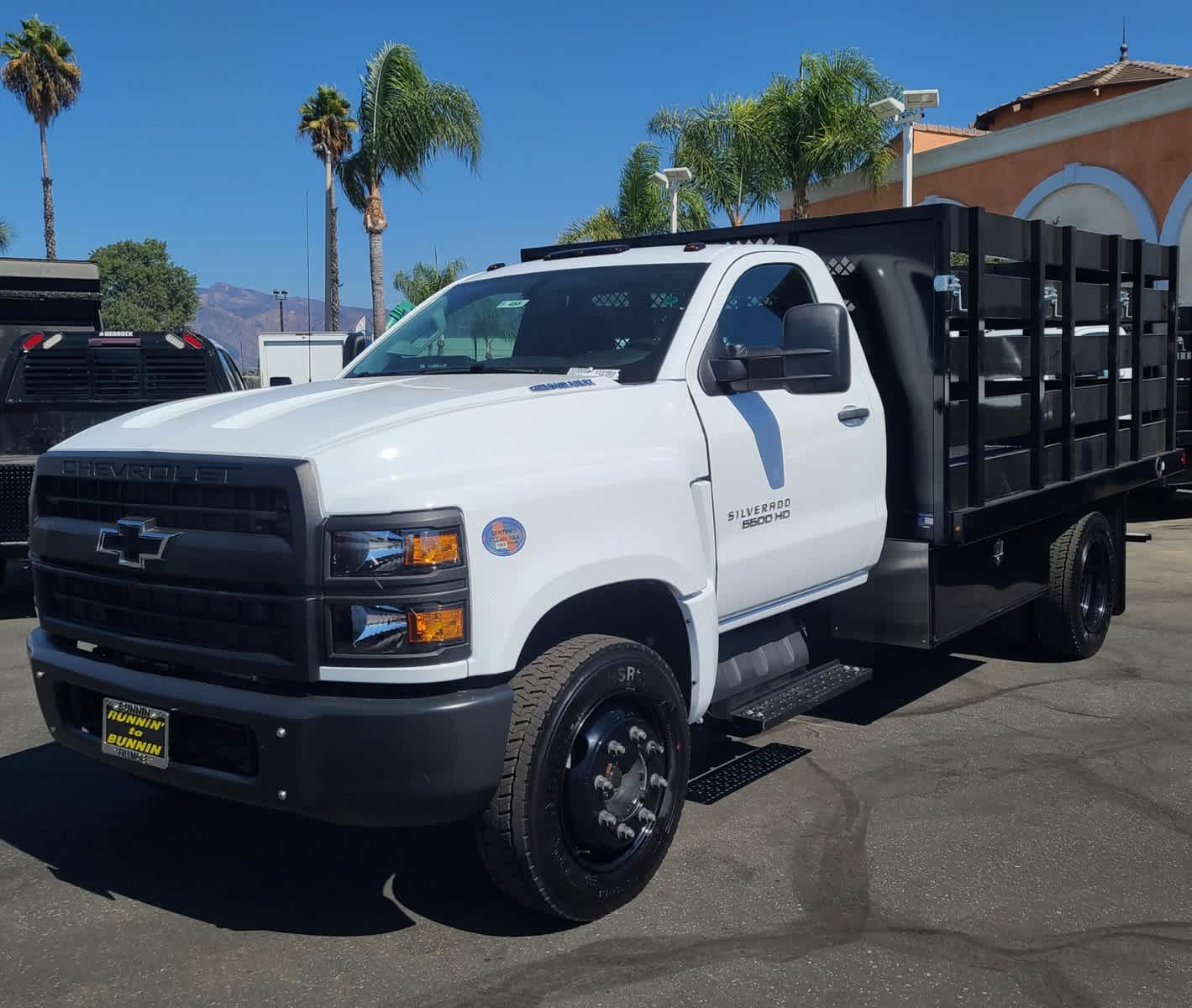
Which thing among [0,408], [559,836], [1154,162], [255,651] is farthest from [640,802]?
[1154,162]

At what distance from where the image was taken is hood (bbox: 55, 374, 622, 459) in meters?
3.50

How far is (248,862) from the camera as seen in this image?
4.42 metres

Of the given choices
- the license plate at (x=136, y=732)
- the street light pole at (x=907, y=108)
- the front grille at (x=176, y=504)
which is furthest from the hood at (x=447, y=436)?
the street light pole at (x=907, y=108)

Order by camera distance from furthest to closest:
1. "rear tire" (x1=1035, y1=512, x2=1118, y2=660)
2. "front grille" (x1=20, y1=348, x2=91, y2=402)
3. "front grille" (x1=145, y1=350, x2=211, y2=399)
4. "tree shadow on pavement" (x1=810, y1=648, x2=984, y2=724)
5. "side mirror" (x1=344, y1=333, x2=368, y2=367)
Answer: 1. "front grille" (x1=145, y1=350, x2=211, y2=399)
2. "front grille" (x1=20, y1=348, x2=91, y2=402)
3. "rear tire" (x1=1035, y1=512, x2=1118, y2=660)
4. "tree shadow on pavement" (x1=810, y1=648, x2=984, y2=724)
5. "side mirror" (x1=344, y1=333, x2=368, y2=367)

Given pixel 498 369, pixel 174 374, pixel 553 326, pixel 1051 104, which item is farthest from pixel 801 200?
pixel 498 369

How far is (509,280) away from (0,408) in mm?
5377

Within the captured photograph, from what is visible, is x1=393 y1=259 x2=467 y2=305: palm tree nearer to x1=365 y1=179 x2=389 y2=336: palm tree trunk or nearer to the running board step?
x1=365 y1=179 x2=389 y2=336: palm tree trunk

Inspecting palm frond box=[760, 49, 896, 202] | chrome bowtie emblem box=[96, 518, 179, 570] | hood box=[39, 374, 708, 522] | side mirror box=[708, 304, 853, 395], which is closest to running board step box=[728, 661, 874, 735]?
hood box=[39, 374, 708, 522]

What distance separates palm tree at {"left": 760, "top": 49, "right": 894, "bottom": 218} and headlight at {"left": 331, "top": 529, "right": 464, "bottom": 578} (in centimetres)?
2416

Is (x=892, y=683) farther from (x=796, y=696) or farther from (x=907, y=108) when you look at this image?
(x=907, y=108)

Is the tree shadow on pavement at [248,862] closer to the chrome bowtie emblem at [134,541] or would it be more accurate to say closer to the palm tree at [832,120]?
the chrome bowtie emblem at [134,541]

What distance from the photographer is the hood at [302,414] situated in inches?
138

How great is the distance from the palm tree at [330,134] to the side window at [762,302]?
4236 centimetres

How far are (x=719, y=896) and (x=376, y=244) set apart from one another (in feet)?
95.4
